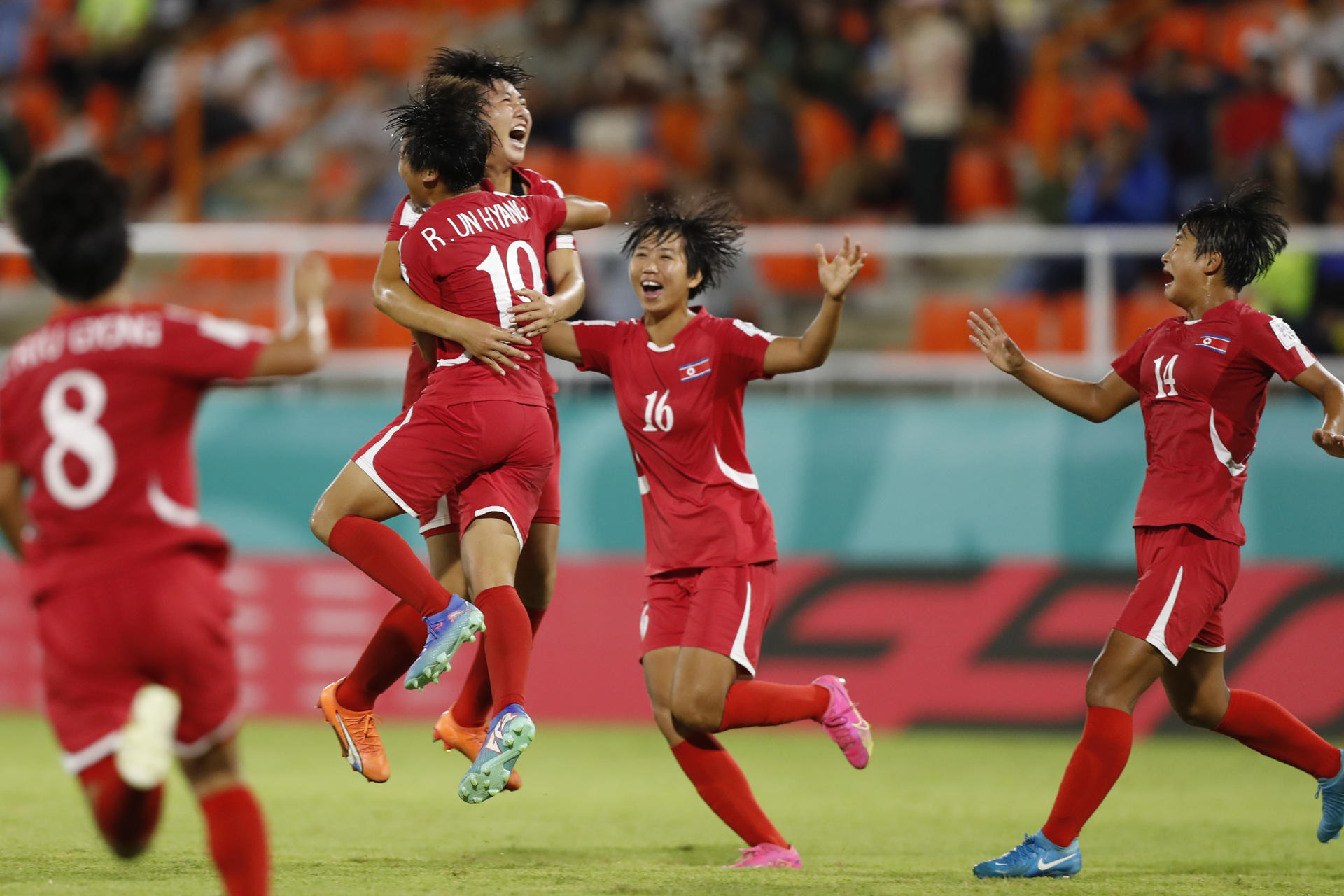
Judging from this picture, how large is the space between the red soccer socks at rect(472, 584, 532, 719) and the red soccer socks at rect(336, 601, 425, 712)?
18.3 inches

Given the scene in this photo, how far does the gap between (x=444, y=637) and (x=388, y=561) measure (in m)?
0.41

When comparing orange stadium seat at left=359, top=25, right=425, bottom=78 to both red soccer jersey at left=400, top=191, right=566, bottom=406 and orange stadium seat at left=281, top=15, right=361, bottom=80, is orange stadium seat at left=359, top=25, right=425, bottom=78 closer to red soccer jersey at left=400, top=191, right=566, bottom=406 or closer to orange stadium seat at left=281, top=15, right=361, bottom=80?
orange stadium seat at left=281, top=15, right=361, bottom=80

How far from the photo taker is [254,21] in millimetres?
16812

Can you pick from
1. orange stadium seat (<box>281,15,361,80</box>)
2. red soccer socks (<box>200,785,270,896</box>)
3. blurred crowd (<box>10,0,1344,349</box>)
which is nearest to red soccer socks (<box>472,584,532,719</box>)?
red soccer socks (<box>200,785,270,896</box>)

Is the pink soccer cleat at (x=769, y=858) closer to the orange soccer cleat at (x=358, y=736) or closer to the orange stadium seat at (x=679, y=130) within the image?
the orange soccer cleat at (x=358, y=736)

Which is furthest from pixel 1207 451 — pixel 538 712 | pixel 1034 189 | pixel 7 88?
pixel 7 88

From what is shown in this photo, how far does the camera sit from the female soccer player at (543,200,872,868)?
599 cm

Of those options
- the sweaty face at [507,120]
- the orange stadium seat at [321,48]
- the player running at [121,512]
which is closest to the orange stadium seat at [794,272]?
the sweaty face at [507,120]

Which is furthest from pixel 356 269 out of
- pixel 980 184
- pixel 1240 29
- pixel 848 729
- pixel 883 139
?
pixel 1240 29

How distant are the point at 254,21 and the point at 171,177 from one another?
8.17ft

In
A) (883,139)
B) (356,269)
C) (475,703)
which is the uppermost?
(883,139)

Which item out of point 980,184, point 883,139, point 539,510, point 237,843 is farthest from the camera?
point 883,139

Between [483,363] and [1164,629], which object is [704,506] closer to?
[483,363]

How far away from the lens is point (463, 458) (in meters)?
5.82
